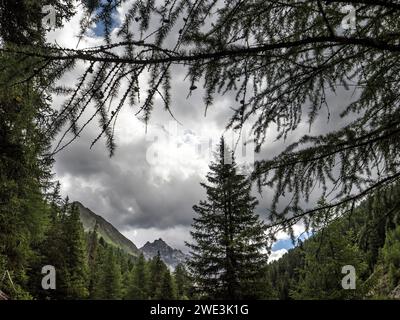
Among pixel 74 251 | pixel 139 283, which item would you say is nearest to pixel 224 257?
pixel 74 251

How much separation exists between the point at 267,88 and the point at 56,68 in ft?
6.29

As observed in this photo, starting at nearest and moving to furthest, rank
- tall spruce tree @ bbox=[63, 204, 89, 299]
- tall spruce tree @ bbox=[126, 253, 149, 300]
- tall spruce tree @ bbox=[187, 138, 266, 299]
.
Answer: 1. tall spruce tree @ bbox=[187, 138, 266, 299]
2. tall spruce tree @ bbox=[63, 204, 89, 299]
3. tall spruce tree @ bbox=[126, 253, 149, 300]

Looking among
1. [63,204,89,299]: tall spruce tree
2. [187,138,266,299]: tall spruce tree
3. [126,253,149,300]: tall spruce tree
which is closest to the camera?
[187,138,266,299]: tall spruce tree

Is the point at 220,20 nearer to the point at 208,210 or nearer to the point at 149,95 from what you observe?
the point at 149,95

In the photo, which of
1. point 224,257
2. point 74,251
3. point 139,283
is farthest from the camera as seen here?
point 139,283

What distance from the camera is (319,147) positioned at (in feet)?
11.2

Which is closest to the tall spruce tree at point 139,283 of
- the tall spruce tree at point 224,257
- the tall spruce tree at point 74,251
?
the tall spruce tree at point 74,251

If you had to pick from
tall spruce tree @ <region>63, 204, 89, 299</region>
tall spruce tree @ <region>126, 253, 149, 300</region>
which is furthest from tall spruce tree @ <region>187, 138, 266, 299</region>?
tall spruce tree @ <region>126, 253, 149, 300</region>

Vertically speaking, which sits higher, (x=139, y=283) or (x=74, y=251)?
(x=74, y=251)

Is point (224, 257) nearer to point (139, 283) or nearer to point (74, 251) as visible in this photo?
point (74, 251)

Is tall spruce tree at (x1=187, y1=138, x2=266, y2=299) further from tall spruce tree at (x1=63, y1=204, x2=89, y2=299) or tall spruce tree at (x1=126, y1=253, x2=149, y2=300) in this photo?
tall spruce tree at (x1=126, y1=253, x2=149, y2=300)
